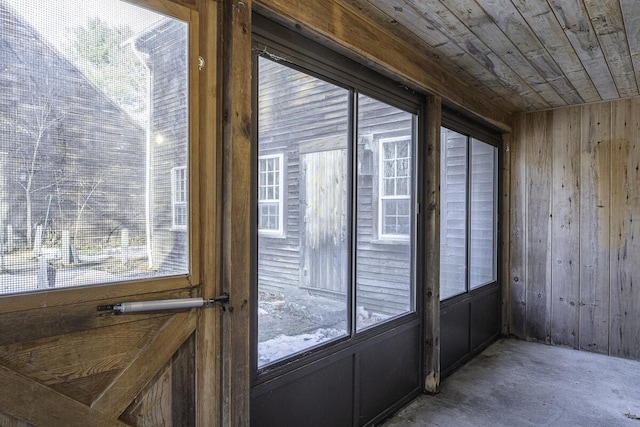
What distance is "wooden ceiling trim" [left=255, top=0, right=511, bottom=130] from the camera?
1873 millimetres

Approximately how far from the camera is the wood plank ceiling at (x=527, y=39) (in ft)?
7.04

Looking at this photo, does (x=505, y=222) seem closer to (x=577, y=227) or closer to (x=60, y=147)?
(x=577, y=227)

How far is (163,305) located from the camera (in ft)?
4.61

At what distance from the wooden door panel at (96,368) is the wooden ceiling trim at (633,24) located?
265 centimetres

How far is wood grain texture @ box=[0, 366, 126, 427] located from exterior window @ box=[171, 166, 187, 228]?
0.64 meters

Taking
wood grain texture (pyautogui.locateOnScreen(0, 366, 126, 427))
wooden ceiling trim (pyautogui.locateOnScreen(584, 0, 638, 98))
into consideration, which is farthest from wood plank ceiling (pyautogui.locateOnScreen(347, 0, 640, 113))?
wood grain texture (pyautogui.locateOnScreen(0, 366, 126, 427))

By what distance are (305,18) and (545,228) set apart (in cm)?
366

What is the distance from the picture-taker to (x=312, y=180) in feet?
8.08

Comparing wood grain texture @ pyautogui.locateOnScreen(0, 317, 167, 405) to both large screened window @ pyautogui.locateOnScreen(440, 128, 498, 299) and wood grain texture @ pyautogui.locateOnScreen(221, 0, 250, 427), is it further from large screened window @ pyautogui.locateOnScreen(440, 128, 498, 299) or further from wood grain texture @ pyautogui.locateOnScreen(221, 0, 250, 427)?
large screened window @ pyautogui.locateOnScreen(440, 128, 498, 299)

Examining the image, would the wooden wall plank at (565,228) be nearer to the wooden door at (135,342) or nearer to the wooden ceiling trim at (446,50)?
the wooden ceiling trim at (446,50)

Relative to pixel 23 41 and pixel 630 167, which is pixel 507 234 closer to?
pixel 630 167

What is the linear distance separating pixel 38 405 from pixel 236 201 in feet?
2.93

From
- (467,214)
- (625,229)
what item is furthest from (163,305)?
(625,229)

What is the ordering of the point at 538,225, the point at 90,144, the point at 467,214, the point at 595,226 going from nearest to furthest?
1. the point at 90,144
2. the point at 467,214
3. the point at 595,226
4. the point at 538,225
